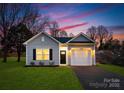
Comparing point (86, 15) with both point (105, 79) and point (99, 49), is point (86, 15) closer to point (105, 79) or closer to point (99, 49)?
point (99, 49)

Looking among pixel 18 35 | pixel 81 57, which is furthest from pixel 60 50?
pixel 18 35

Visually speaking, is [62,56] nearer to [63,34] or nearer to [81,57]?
[81,57]

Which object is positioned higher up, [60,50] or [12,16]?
[12,16]

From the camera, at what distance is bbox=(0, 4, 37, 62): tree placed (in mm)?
18625

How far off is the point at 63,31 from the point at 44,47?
1.92 m

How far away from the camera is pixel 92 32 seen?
67.1 ft

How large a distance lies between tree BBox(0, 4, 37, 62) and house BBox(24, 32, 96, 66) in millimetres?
1418

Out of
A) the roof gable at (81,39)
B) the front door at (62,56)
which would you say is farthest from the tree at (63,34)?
the front door at (62,56)

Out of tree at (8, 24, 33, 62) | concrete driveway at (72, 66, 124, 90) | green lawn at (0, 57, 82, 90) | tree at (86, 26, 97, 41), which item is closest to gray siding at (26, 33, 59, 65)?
tree at (8, 24, 33, 62)

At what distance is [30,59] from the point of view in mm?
19516

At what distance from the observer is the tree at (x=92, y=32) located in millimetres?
19945

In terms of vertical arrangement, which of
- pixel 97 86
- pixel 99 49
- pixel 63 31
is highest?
pixel 63 31

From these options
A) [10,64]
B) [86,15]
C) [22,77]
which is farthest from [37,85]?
[86,15]

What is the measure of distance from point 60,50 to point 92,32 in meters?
2.65
